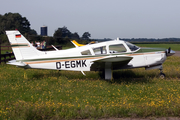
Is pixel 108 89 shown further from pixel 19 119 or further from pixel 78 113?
pixel 19 119

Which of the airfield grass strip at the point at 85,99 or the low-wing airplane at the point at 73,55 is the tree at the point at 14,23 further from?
the airfield grass strip at the point at 85,99

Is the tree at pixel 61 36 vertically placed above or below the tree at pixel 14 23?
below

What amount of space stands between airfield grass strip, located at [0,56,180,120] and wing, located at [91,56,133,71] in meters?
0.79

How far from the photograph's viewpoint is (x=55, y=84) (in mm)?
8070

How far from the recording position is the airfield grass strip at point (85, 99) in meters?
4.87

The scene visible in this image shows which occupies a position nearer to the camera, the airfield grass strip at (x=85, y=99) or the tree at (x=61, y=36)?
the airfield grass strip at (x=85, y=99)

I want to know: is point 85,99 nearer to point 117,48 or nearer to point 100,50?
point 100,50

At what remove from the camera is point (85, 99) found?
237 inches

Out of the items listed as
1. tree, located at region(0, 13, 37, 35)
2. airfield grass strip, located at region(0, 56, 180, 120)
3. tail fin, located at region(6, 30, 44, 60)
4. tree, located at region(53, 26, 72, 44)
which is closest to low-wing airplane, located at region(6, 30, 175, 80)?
tail fin, located at region(6, 30, 44, 60)

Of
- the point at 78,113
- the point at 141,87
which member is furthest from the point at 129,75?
the point at 78,113

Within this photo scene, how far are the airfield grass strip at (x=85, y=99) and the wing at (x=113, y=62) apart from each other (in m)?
0.79

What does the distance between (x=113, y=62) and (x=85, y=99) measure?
252 cm

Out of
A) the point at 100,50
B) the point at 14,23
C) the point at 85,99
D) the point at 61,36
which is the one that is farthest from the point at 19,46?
the point at 14,23

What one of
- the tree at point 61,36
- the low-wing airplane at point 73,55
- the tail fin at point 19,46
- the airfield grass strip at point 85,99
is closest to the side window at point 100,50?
the low-wing airplane at point 73,55
